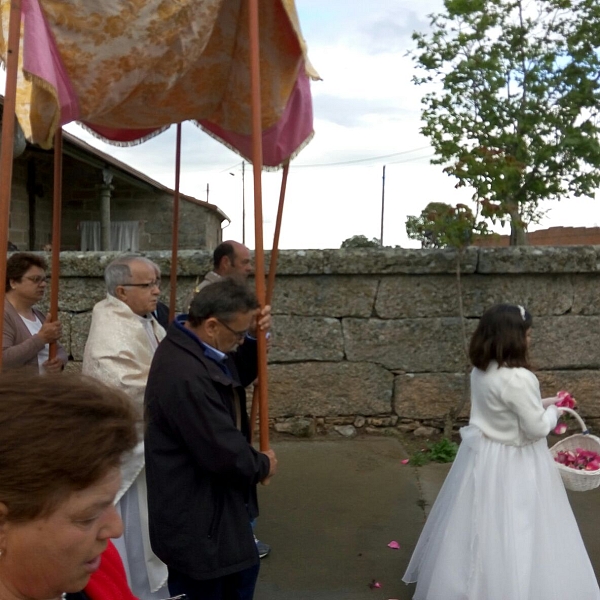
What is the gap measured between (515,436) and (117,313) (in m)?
1.88

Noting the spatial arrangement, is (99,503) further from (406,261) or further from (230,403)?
(406,261)

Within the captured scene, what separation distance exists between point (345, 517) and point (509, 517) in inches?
59.5

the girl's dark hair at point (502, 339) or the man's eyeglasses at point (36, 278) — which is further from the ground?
the man's eyeglasses at point (36, 278)

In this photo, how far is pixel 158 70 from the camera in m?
3.08

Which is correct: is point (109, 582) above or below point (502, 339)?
below

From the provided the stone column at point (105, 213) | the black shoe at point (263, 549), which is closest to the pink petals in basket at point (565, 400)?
the black shoe at point (263, 549)

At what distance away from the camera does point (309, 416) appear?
5.69 metres

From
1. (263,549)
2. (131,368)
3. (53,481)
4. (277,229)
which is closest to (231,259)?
(277,229)

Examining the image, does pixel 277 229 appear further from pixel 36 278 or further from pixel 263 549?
pixel 263 549

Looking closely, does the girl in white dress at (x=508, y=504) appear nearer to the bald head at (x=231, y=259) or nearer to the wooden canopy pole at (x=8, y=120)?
the bald head at (x=231, y=259)

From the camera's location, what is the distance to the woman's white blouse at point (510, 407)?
120 inches

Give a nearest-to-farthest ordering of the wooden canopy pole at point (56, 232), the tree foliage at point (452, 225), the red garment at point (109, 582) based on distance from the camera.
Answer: the red garment at point (109, 582)
the wooden canopy pole at point (56, 232)
the tree foliage at point (452, 225)

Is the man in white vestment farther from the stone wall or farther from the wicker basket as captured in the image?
the stone wall

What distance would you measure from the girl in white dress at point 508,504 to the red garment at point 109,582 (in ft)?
6.91
